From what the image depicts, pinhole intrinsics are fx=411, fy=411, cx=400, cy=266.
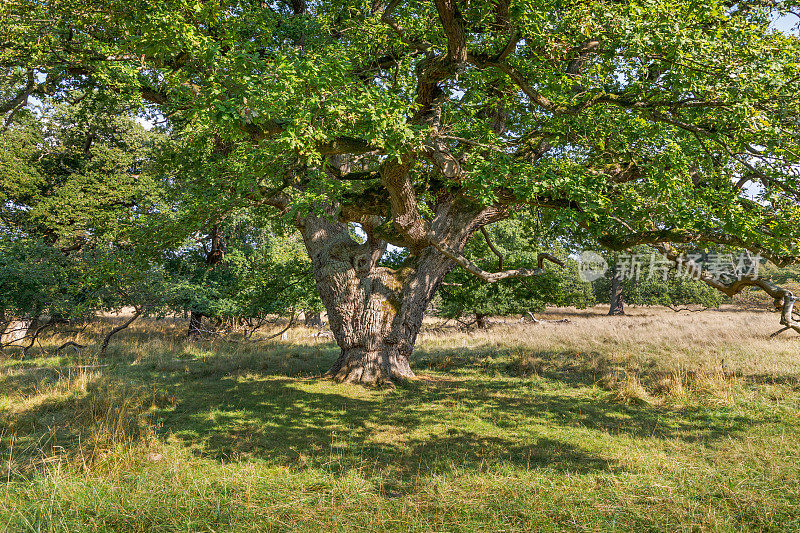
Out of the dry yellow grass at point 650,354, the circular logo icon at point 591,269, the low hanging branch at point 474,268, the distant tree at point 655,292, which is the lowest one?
the dry yellow grass at point 650,354

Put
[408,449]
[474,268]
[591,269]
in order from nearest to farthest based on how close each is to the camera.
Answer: [408,449] < [474,268] < [591,269]

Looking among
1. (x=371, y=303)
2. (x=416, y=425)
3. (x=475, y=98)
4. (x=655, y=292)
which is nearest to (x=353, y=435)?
(x=416, y=425)

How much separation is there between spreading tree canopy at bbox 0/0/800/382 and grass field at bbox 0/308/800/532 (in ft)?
8.17

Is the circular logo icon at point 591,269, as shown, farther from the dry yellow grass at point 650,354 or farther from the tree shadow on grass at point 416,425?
the tree shadow on grass at point 416,425

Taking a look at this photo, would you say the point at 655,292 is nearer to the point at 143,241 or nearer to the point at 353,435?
the point at 353,435

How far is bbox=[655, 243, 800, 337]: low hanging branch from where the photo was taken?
6699mm

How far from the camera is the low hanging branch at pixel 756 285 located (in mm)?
6699

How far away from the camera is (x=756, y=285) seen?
7133 mm

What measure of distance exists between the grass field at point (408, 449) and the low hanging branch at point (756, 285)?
1.90m

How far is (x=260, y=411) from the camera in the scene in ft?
26.2

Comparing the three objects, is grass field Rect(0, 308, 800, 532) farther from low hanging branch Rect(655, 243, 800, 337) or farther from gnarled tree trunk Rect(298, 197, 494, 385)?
low hanging branch Rect(655, 243, 800, 337)

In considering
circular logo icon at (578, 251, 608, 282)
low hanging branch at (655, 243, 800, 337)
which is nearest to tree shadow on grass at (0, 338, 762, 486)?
low hanging branch at (655, 243, 800, 337)

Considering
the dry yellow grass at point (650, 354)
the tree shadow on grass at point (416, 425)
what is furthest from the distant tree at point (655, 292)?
the tree shadow on grass at point (416, 425)

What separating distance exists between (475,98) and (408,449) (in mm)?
6037
